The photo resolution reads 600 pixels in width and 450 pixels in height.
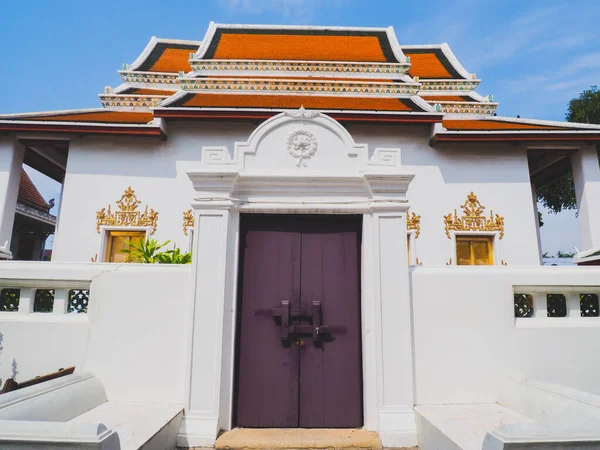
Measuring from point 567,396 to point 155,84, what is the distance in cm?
1014

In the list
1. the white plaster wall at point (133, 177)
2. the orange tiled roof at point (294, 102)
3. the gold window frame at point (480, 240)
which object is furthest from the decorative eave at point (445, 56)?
the white plaster wall at point (133, 177)

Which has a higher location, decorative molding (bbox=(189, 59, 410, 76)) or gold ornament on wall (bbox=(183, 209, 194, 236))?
decorative molding (bbox=(189, 59, 410, 76))

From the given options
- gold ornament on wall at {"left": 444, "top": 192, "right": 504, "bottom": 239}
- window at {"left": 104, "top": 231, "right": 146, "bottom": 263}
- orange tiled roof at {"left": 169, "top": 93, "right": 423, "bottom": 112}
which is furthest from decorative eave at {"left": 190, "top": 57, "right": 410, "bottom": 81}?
window at {"left": 104, "top": 231, "right": 146, "bottom": 263}

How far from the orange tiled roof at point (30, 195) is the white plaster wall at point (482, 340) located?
17.3 metres

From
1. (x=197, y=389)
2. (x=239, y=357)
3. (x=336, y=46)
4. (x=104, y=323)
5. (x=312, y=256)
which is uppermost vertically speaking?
(x=336, y=46)

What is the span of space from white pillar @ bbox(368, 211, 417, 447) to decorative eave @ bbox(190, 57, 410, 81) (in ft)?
22.8

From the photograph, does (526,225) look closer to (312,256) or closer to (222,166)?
(312,256)

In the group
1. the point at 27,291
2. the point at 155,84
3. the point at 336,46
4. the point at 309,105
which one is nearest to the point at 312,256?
the point at 27,291

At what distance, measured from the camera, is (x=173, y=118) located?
782 cm

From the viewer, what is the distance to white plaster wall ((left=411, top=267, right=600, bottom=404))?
3445 millimetres

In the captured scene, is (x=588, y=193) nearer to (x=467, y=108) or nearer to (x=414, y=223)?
(x=467, y=108)

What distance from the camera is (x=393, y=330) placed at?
3.40 m

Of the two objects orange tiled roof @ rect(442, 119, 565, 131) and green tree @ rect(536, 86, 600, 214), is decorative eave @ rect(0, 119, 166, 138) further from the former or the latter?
green tree @ rect(536, 86, 600, 214)

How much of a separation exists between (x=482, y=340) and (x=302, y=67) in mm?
7940
